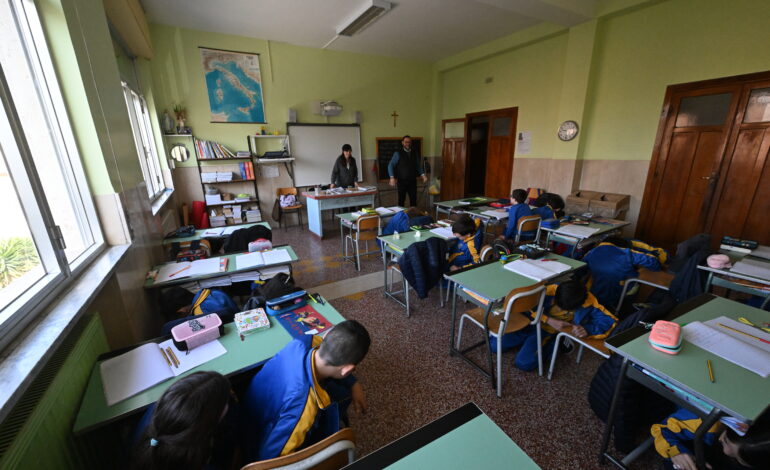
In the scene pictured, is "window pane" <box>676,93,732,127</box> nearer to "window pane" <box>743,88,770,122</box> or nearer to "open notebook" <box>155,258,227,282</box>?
"window pane" <box>743,88,770,122</box>

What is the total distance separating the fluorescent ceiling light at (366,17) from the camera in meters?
4.21

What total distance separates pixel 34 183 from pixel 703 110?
20.7ft

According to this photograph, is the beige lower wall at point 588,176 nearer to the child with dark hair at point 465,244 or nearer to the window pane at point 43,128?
the child with dark hair at point 465,244

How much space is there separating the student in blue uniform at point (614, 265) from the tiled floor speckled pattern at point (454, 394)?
0.63 m

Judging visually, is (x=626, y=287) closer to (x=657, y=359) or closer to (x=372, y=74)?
(x=657, y=359)

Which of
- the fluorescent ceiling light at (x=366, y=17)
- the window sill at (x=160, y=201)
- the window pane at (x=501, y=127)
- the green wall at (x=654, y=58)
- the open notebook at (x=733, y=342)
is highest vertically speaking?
the fluorescent ceiling light at (x=366, y=17)

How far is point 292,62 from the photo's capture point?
5852 mm

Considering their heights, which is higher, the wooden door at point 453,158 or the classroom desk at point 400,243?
the wooden door at point 453,158

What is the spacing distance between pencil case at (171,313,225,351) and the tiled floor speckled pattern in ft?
3.30

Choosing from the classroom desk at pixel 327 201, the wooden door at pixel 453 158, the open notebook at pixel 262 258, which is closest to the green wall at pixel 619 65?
the wooden door at pixel 453 158

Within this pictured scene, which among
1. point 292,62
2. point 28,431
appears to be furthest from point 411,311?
point 292,62

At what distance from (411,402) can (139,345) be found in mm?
1554

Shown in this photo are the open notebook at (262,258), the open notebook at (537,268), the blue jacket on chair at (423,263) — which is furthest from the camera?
the blue jacket on chair at (423,263)

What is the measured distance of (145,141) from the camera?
4383mm
